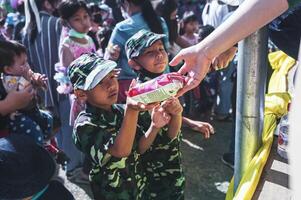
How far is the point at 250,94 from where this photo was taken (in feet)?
4.22

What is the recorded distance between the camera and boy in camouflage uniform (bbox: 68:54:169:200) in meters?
1.72

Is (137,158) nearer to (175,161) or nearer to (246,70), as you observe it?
(175,161)

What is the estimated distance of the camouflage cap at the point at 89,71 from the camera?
179 cm

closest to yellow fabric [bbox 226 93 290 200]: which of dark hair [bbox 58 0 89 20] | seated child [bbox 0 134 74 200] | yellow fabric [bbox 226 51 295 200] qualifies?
yellow fabric [bbox 226 51 295 200]

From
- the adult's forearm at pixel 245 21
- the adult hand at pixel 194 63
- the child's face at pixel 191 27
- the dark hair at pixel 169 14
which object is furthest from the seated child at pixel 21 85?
the child's face at pixel 191 27

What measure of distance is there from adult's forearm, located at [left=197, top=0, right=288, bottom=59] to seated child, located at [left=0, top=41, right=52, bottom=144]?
4.74 ft

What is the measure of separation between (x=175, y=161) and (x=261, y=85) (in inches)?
36.4

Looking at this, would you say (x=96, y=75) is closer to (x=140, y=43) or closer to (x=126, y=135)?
(x=126, y=135)

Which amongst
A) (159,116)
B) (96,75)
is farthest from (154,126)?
(96,75)

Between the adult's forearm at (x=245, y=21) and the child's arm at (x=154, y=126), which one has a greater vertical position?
the adult's forearm at (x=245, y=21)

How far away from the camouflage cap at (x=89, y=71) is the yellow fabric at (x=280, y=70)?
0.83 meters

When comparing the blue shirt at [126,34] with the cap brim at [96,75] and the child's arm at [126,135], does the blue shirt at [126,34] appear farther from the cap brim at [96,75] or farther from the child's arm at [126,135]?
the child's arm at [126,135]

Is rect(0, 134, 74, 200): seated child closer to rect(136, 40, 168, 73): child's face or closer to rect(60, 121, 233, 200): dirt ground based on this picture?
rect(136, 40, 168, 73): child's face

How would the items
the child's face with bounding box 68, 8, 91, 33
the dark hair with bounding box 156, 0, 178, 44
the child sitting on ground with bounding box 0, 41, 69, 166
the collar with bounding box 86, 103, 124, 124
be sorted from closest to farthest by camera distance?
the collar with bounding box 86, 103, 124, 124 < the child sitting on ground with bounding box 0, 41, 69, 166 < the child's face with bounding box 68, 8, 91, 33 < the dark hair with bounding box 156, 0, 178, 44
